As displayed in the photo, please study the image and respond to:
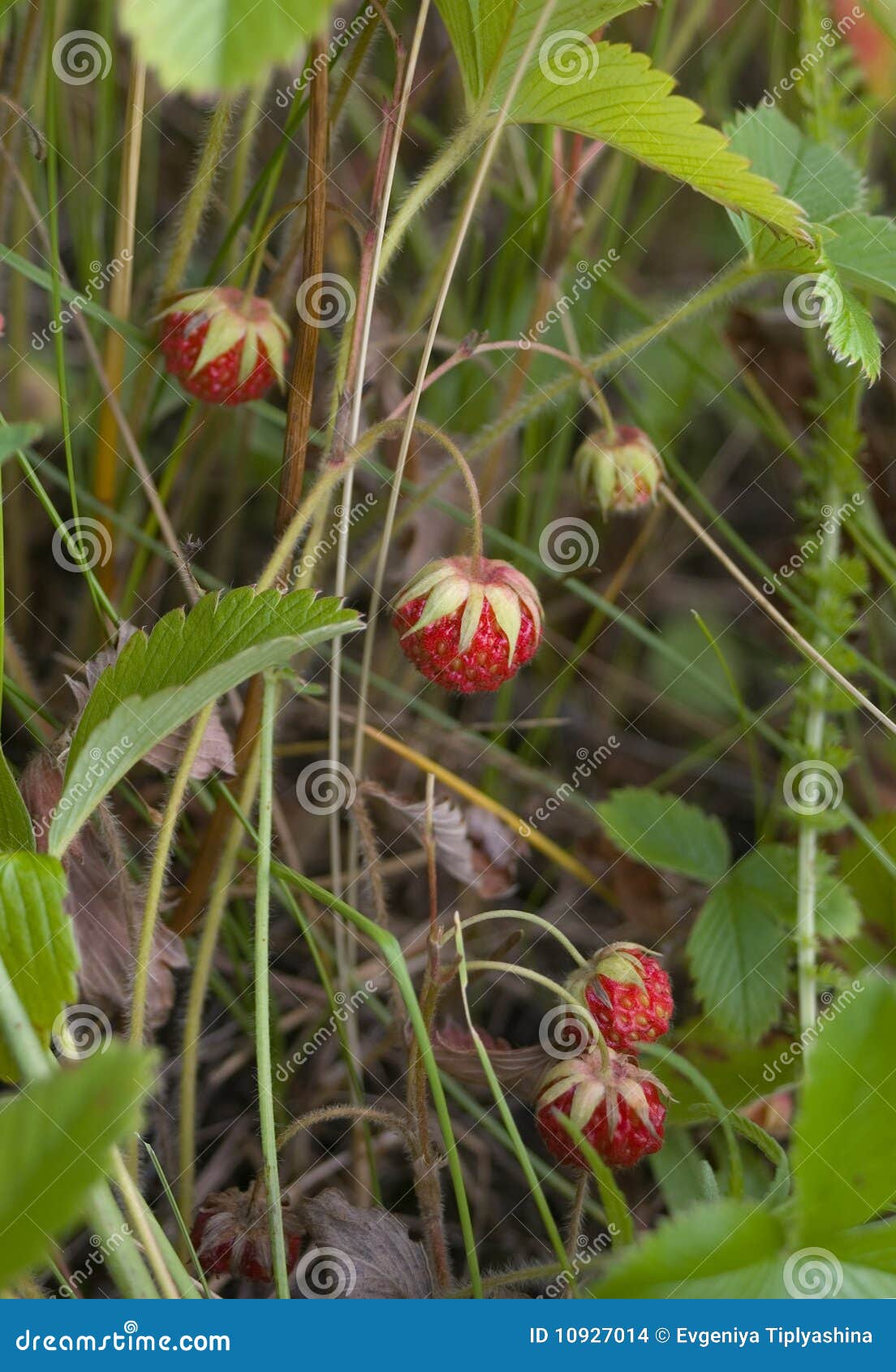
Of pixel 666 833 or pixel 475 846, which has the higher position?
pixel 666 833

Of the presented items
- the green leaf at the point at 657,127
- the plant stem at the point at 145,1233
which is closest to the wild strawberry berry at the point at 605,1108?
the plant stem at the point at 145,1233

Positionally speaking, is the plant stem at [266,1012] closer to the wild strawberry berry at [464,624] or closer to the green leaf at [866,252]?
the wild strawberry berry at [464,624]

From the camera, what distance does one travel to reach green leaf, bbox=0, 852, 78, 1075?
642 mm

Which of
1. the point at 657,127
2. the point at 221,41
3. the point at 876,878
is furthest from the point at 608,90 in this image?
the point at 876,878

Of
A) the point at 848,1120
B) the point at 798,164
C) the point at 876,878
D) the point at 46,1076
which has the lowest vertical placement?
the point at 46,1076

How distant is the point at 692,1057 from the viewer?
1.19 meters

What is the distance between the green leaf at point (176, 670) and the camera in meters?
0.68

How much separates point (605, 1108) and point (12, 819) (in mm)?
436

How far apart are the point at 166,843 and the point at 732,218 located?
66 centimetres

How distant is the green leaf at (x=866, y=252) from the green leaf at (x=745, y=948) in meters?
0.58

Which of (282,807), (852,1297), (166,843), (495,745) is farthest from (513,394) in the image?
(852,1297)

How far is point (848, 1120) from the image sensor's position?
2.13ft

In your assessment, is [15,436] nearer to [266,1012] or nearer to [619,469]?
[266,1012]

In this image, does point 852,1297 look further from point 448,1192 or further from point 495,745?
point 495,745
